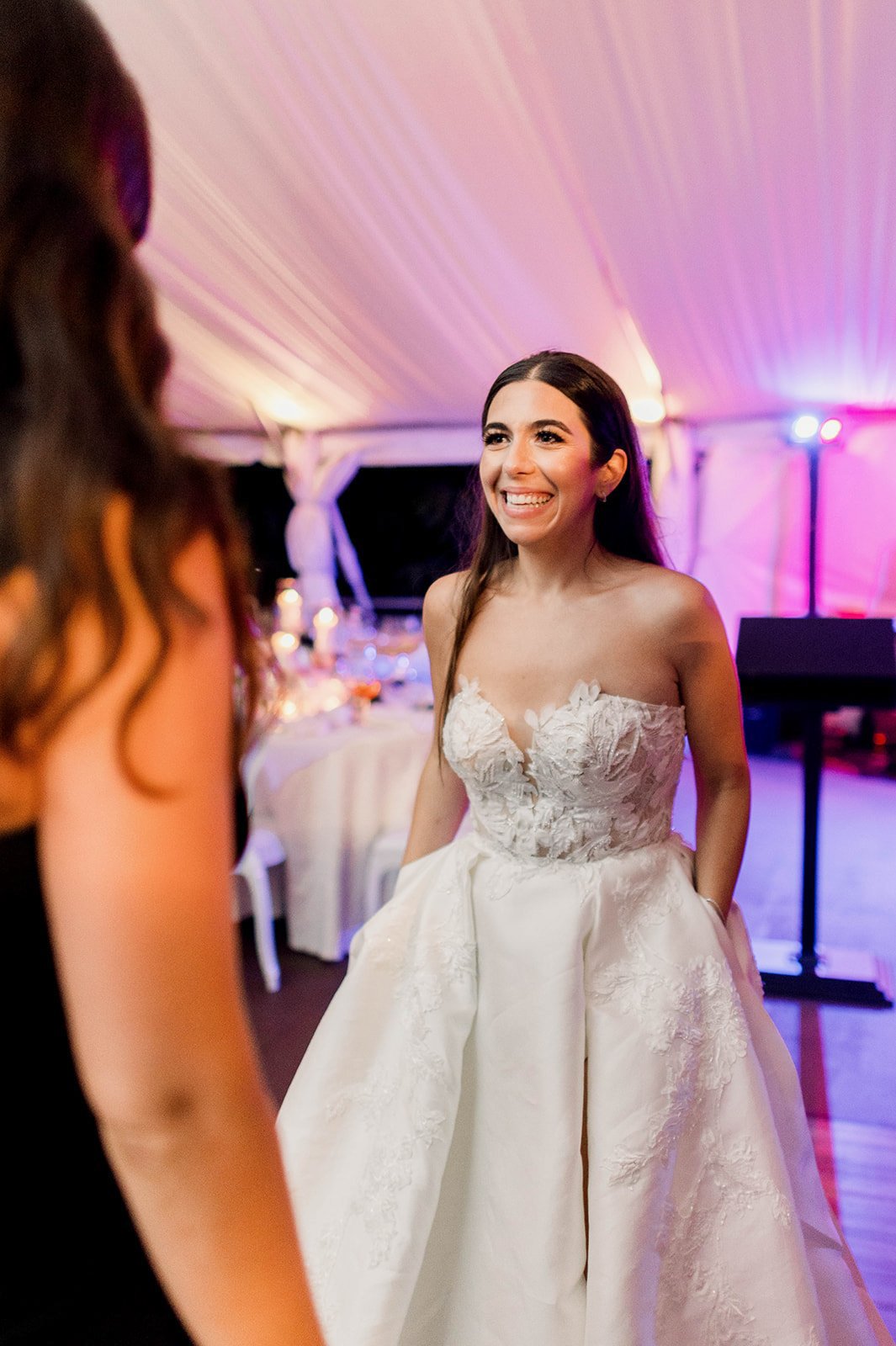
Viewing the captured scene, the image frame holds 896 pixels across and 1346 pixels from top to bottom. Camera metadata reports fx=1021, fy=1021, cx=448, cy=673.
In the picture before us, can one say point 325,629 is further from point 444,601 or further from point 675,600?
point 675,600

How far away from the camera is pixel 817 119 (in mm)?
3885

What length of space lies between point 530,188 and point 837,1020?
3.71 m

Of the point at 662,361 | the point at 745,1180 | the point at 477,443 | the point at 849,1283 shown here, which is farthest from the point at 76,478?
the point at 477,443

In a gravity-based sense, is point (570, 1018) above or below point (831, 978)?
above

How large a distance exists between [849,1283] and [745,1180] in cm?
38

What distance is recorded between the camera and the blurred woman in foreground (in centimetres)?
49

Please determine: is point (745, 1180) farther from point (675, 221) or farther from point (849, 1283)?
point (675, 221)

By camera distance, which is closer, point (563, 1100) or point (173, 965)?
point (173, 965)

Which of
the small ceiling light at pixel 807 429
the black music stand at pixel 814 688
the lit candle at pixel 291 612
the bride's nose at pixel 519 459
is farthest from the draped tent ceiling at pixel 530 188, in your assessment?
the bride's nose at pixel 519 459

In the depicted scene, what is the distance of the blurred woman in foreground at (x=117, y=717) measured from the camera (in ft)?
1.59

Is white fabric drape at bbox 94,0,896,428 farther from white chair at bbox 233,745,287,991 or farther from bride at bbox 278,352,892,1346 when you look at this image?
white chair at bbox 233,745,287,991

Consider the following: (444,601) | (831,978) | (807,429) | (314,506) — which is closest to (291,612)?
(807,429)

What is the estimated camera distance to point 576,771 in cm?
177

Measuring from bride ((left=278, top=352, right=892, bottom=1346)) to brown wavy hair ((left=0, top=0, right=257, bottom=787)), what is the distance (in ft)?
4.28
